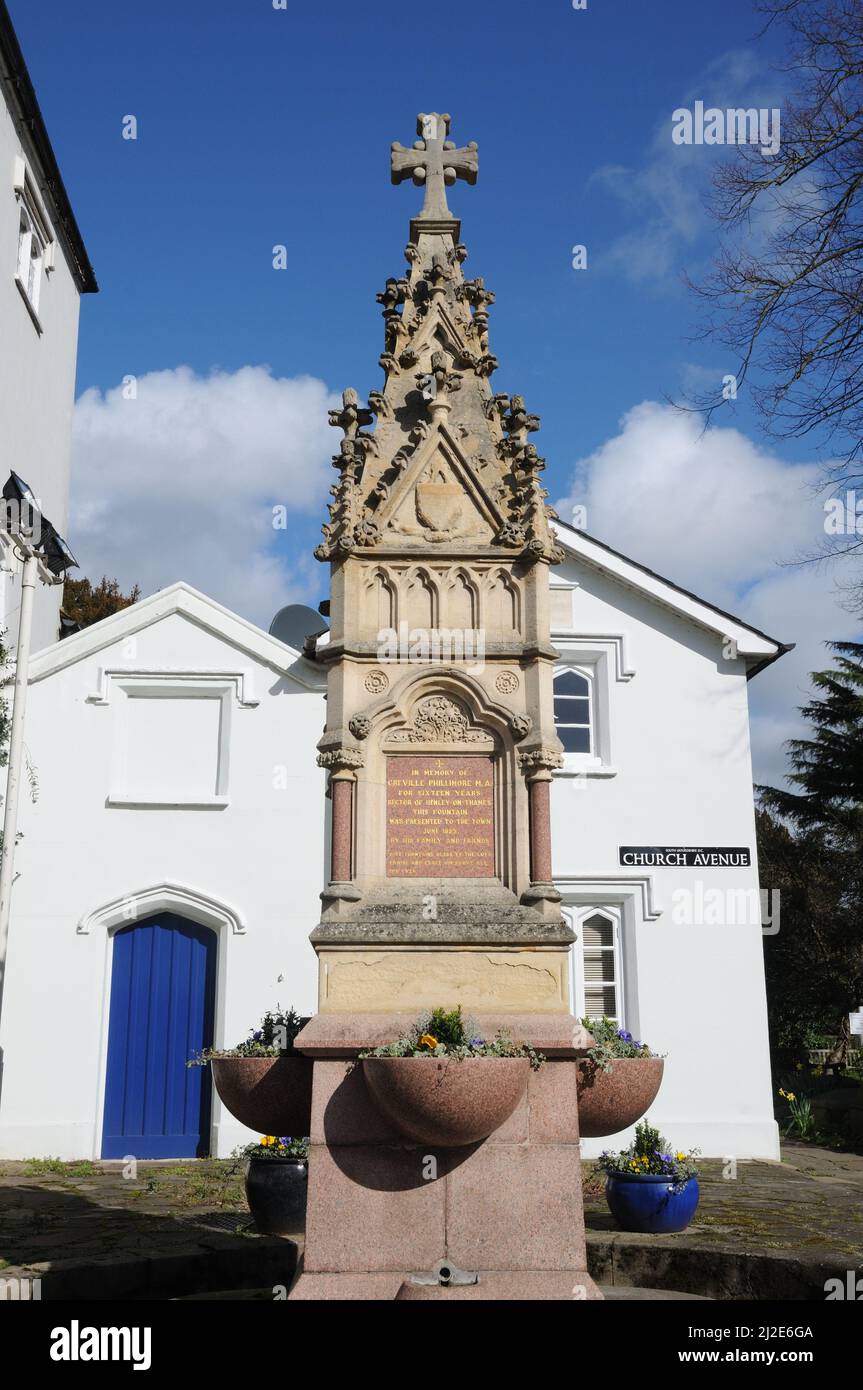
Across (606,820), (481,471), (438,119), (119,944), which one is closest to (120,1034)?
(119,944)

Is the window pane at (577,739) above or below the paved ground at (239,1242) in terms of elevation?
above

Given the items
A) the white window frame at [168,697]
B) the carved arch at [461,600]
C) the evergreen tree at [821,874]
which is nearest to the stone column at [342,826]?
the carved arch at [461,600]

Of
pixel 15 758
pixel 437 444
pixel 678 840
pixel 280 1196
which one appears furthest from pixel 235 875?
pixel 437 444

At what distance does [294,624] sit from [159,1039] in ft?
22.2

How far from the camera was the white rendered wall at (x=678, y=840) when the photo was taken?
570 inches

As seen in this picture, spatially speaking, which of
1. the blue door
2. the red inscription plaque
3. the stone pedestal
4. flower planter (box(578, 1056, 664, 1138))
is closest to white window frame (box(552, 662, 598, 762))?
the blue door

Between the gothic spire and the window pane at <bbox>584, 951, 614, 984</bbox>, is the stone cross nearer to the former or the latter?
the gothic spire

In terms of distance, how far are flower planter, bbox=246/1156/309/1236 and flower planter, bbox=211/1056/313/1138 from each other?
6.36ft

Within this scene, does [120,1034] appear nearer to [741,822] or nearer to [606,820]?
[606,820]

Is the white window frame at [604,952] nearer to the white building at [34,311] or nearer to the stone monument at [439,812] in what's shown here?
the stone monument at [439,812]

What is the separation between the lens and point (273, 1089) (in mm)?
6875

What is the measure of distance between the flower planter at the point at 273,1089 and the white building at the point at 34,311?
28.3 feet

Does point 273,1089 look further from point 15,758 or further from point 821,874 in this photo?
point 821,874

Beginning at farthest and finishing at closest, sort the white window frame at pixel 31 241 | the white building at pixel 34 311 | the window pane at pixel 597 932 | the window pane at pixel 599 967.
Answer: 1. the white window frame at pixel 31 241
2. the white building at pixel 34 311
3. the window pane at pixel 597 932
4. the window pane at pixel 599 967
